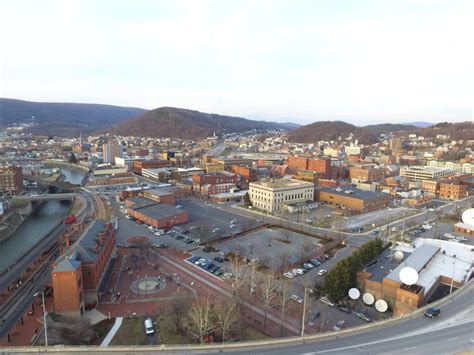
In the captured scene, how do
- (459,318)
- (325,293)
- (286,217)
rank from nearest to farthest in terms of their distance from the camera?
(459,318), (325,293), (286,217)

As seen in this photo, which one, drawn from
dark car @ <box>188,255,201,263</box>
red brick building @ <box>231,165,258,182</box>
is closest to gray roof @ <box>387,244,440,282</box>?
dark car @ <box>188,255,201,263</box>

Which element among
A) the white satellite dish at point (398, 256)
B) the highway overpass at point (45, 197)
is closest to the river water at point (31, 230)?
the highway overpass at point (45, 197)

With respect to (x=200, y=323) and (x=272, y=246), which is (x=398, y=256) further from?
(x=200, y=323)

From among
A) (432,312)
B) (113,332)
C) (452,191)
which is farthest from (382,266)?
(452,191)

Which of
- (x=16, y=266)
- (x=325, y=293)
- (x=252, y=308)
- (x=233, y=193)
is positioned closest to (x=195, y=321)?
(x=252, y=308)

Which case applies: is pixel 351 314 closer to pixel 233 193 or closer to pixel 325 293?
pixel 325 293
